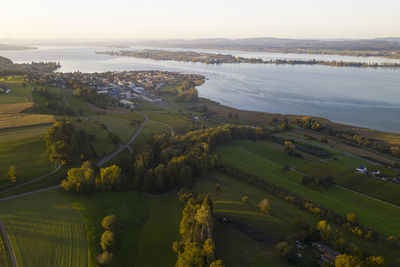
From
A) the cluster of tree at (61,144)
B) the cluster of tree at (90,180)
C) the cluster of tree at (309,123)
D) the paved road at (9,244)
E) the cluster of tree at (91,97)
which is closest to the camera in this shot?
the paved road at (9,244)

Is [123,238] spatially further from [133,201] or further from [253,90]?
[253,90]

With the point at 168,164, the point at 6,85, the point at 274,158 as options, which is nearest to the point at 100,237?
the point at 168,164

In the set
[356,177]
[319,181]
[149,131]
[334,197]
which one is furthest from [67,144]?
[356,177]

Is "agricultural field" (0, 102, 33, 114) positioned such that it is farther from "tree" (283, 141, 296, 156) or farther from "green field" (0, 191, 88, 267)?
"tree" (283, 141, 296, 156)

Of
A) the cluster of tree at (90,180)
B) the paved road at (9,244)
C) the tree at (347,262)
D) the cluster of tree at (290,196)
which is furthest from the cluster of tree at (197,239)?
the paved road at (9,244)

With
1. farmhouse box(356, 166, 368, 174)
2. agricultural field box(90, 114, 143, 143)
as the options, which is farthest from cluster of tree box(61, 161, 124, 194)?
farmhouse box(356, 166, 368, 174)

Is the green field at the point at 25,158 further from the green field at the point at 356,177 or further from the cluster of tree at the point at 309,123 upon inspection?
the cluster of tree at the point at 309,123
